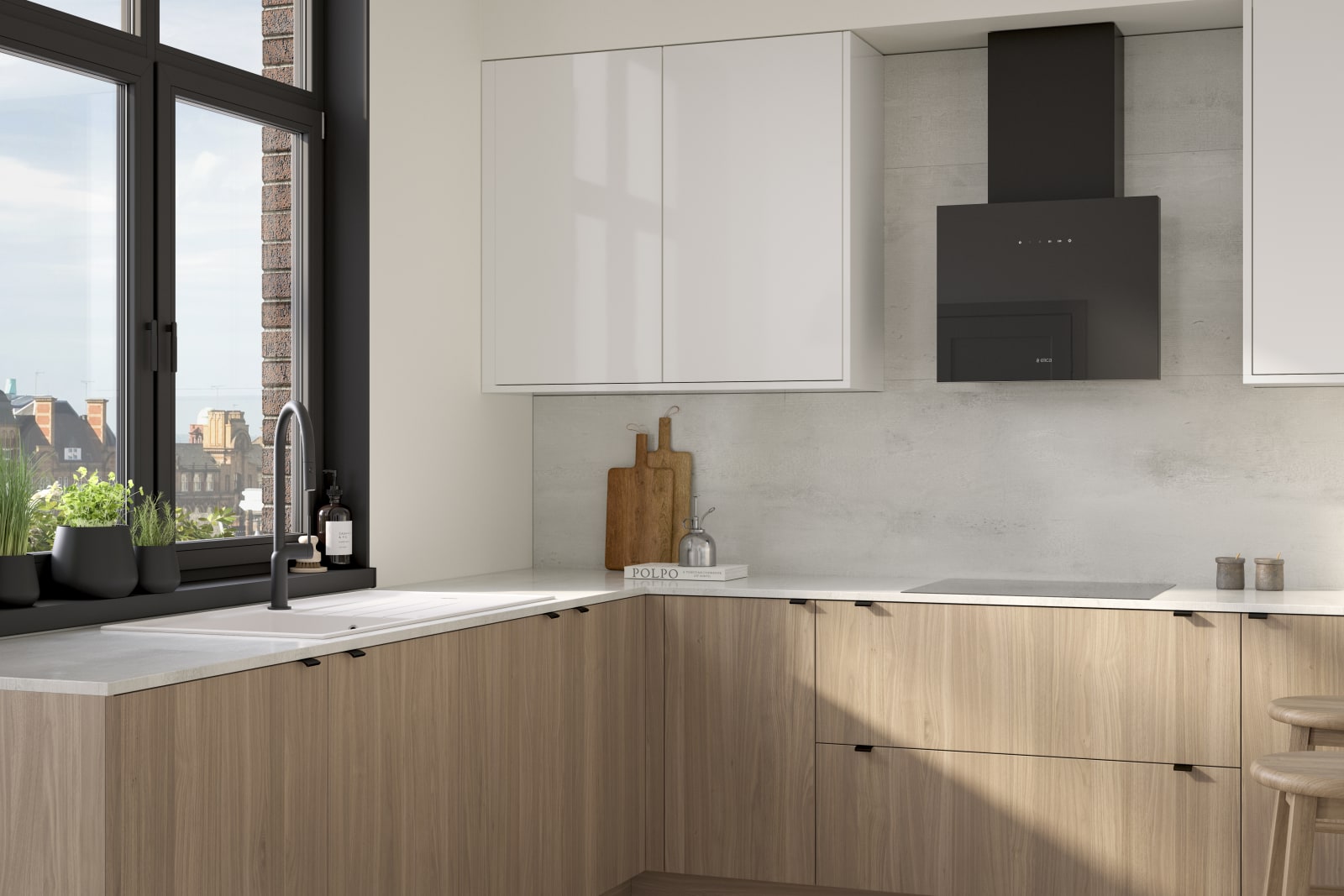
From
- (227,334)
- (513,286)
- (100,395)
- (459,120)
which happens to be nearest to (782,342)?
(513,286)

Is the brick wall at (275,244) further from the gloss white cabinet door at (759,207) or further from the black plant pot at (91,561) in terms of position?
the gloss white cabinet door at (759,207)

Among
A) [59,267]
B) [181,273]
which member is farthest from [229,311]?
[59,267]

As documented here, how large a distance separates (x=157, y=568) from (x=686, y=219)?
5.92 feet

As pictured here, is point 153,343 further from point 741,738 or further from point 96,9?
point 741,738

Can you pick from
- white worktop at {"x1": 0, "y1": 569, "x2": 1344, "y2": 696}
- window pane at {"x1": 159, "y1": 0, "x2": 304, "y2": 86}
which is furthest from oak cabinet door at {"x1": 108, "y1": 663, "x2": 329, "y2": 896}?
window pane at {"x1": 159, "y1": 0, "x2": 304, "y2": 86}

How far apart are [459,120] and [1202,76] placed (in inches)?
81.9

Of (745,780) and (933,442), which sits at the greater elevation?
(933,442)

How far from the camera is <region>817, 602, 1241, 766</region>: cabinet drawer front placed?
11.1 feet

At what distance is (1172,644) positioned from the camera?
11.1ft

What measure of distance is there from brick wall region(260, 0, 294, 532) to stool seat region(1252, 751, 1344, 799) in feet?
7.70

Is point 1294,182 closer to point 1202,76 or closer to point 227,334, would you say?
point 1202,76

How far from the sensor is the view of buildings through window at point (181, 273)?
9.41ft

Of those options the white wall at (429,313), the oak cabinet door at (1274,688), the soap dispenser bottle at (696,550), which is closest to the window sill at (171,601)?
the white wall at (429,313)

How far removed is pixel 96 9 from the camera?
9.93 feet
